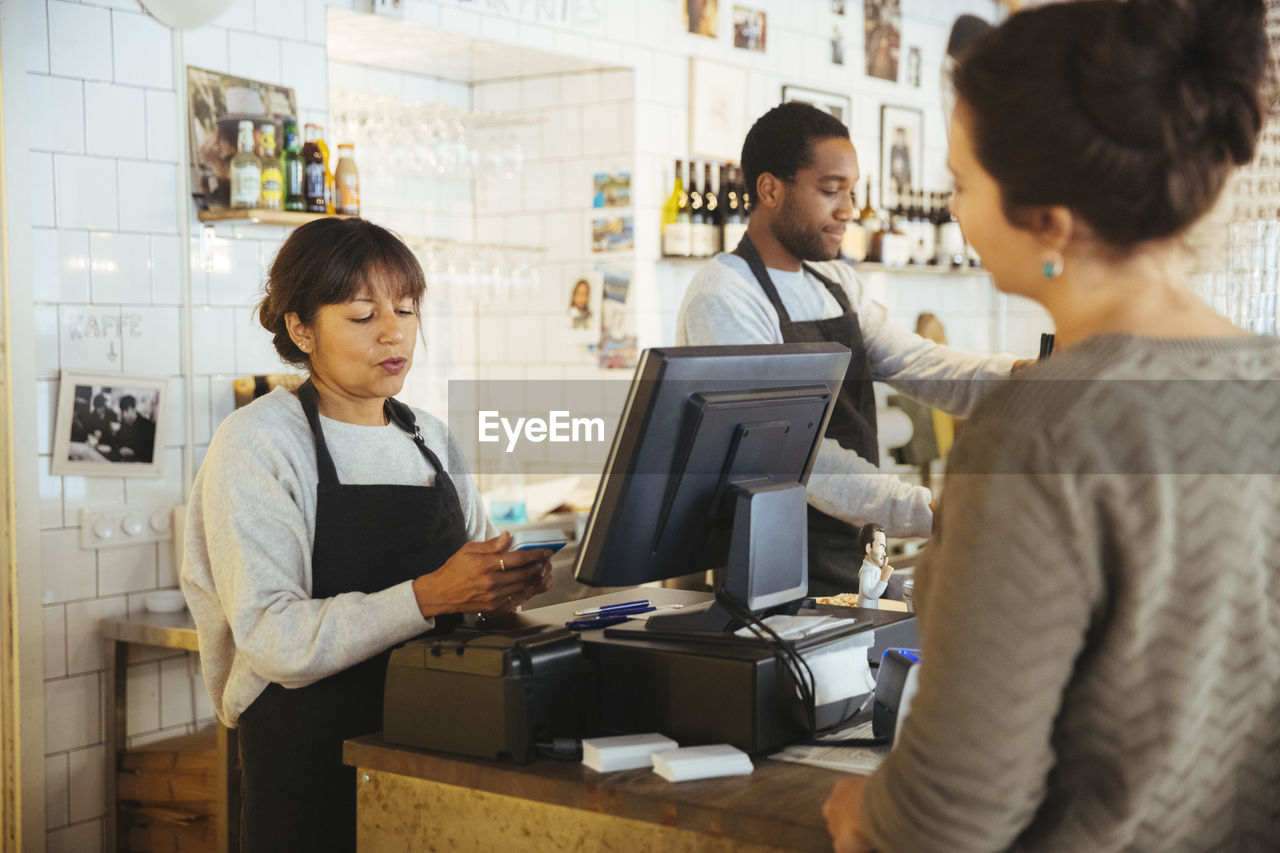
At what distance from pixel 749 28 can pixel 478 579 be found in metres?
3.59

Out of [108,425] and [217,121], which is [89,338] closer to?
[108,425]

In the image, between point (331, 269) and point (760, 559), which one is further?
point (331, 269)

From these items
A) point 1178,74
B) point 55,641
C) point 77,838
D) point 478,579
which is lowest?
point 77,838

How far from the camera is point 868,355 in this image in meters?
3.06

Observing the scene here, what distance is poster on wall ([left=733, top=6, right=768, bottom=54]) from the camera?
192 inches

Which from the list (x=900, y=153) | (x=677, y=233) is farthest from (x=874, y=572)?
(x=900, y=153)

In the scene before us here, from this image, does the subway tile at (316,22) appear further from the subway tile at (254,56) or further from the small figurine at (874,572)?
the small figurine at (874,572)

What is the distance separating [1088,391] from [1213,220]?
0.22m

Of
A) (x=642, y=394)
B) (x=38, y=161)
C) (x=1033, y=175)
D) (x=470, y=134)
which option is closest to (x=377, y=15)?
(x=470, y=134)

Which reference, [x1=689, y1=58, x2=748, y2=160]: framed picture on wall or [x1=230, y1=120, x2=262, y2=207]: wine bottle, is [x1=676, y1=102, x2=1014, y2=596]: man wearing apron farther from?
[x1=689, y1=58, x2=748, y2=160]: framed picture on wall

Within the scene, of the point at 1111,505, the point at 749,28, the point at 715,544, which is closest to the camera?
the point at 1111,505

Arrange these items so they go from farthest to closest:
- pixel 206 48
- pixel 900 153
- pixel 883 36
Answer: pixel 900 153, pixel 883 36, pixel 206 48

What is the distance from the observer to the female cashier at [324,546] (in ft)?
6.18

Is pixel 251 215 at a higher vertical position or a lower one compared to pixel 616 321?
higher
